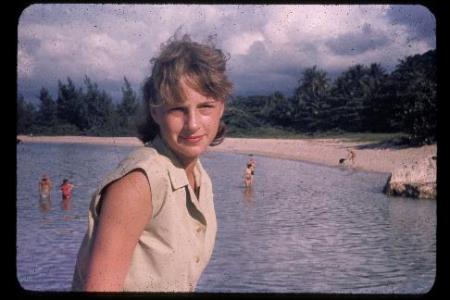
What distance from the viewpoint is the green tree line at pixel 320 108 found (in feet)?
6.34

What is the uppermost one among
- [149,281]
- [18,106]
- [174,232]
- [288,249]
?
[18,106]

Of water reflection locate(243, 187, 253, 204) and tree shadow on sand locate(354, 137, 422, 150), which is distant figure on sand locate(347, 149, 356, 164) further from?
water reflection locate(243, 187, 253, 204)

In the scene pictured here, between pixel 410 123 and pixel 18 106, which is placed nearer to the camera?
pixel 18 106

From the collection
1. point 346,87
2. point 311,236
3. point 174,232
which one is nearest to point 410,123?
point 346,87

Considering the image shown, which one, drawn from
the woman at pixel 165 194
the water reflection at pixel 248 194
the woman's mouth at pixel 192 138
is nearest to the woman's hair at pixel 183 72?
the woman at pixel 165 194

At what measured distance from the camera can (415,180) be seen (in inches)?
106

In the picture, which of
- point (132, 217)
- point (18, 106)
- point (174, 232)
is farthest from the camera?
point (18, 106)

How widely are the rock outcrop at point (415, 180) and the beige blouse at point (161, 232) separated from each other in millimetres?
1149

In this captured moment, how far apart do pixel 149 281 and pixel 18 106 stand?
972 mm

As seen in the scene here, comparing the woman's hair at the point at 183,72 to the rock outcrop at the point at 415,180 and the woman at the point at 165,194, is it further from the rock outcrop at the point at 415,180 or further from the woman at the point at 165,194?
the rock outcrop at the point at 415,180

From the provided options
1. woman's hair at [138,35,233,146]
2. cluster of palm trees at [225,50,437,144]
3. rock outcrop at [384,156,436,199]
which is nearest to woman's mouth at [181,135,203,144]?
woman's hair at [138,35,233,146]

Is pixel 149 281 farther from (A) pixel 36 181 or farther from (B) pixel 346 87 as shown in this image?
(B) pixel 346 87

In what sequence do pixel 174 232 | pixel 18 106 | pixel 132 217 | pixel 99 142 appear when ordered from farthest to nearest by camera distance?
pixel 99 142 < pixel 18 106 < pixel 174 232 < pixel 132 217

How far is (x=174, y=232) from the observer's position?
4.21 feet
